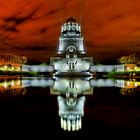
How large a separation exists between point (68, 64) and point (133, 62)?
91.7ft

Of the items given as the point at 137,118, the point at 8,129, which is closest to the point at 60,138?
the point at 8,129

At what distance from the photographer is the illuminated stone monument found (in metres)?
121

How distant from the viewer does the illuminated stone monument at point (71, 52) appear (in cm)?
12062

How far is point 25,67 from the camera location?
13238cm

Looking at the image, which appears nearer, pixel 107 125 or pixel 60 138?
pixel 60 138

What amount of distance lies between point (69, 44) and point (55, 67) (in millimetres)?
10312

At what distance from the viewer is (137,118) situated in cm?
1091

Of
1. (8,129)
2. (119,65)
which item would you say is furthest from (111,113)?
(119,65)

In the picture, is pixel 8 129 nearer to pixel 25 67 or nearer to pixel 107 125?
pixel 107 125

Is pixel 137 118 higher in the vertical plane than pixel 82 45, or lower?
lower

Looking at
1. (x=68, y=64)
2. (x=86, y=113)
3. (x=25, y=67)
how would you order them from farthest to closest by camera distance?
(x=25, y=67), (x=68, y=64), (x=86, y=113)

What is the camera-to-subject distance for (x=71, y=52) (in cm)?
12362

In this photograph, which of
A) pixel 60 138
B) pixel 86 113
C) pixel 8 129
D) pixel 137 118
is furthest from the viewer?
pixel 86 113

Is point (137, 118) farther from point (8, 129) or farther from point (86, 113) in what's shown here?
point (8, 129)
